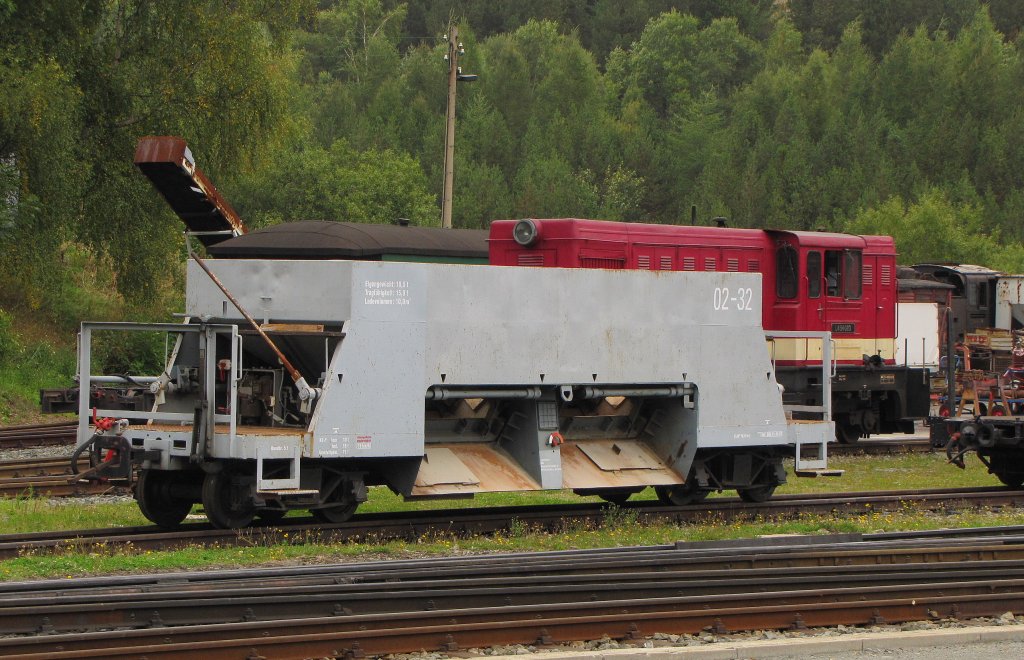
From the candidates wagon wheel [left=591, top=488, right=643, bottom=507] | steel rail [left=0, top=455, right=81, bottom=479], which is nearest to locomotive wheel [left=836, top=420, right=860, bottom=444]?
wagon wheel [left=591, top=488, right=643, bottom=507]

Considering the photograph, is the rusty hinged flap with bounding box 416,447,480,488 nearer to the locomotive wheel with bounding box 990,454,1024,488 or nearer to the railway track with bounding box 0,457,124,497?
the railway track with bounding box 0,457,124,497

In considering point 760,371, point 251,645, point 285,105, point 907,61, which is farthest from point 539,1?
point 251,645

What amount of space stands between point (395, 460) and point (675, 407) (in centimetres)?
365

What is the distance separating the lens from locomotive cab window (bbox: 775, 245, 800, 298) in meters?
21.1

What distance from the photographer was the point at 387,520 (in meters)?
14.5

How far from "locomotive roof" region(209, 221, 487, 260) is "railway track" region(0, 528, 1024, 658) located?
7.77 metres

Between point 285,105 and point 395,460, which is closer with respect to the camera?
point 395,460

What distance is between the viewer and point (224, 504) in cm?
1334

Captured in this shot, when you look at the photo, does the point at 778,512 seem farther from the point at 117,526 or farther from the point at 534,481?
the point at 117,526

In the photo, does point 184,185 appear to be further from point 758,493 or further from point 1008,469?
point 1008,469

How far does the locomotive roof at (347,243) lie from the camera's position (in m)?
18.8

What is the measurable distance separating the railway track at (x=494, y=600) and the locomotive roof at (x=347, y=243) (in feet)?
25.5

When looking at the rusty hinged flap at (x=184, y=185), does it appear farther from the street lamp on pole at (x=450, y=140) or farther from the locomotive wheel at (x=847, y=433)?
the locomotive wheel at (x=847, y=433)

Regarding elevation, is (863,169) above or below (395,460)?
above
